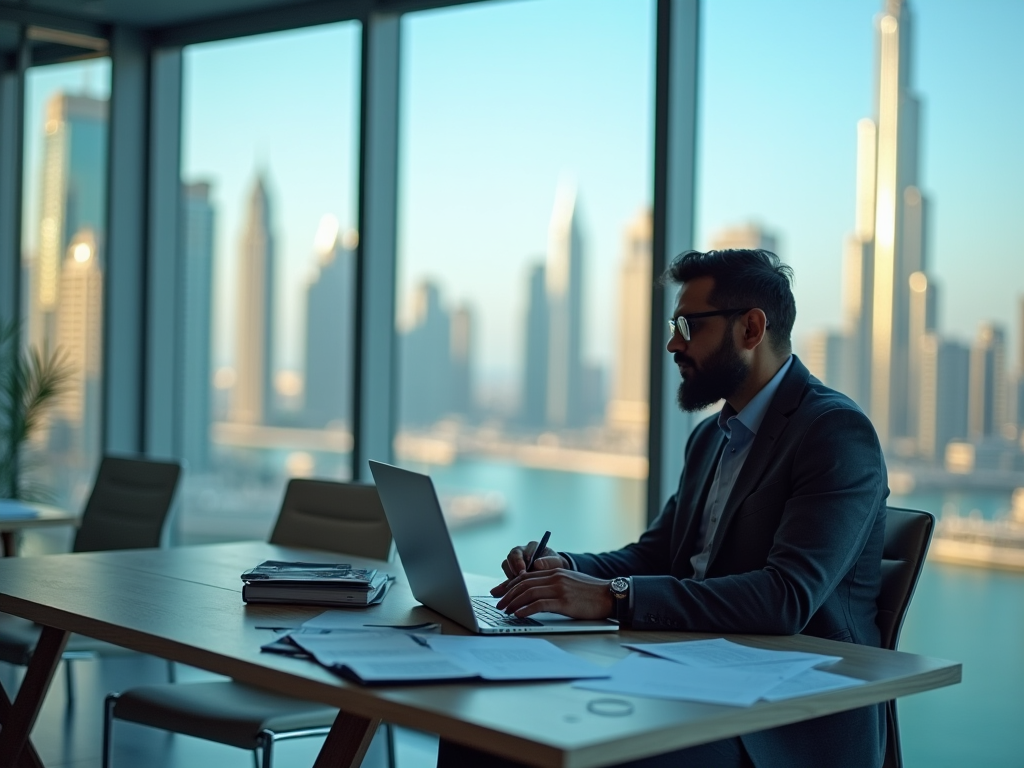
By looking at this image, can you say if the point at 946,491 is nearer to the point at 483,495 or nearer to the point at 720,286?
the point at 720,286

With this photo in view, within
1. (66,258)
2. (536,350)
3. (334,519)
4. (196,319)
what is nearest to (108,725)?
(334,519)

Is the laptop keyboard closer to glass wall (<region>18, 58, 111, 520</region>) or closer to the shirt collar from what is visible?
the shirt collar

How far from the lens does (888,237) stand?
3.80 meters

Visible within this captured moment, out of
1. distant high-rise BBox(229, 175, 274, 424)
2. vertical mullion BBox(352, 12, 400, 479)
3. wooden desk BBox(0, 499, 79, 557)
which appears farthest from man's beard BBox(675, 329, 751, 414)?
distant high-rise BBox(229, 175, 274, 424)

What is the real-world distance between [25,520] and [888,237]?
115 inches

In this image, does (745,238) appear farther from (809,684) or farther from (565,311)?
(809,684)

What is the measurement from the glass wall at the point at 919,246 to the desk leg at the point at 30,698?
93.5 inches

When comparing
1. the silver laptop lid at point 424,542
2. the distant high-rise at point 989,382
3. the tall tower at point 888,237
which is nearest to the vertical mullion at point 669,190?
the tall tower at point 888,237

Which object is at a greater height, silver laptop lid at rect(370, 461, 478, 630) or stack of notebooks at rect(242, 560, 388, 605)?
silver laptop lid at rect(370, 461, 478, 630)

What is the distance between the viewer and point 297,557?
3152 mm

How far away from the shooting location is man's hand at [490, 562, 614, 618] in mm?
2221

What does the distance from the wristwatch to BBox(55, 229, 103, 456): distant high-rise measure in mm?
4721

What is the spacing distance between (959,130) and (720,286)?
1364 millimetres

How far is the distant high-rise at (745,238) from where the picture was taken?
13.1ft
